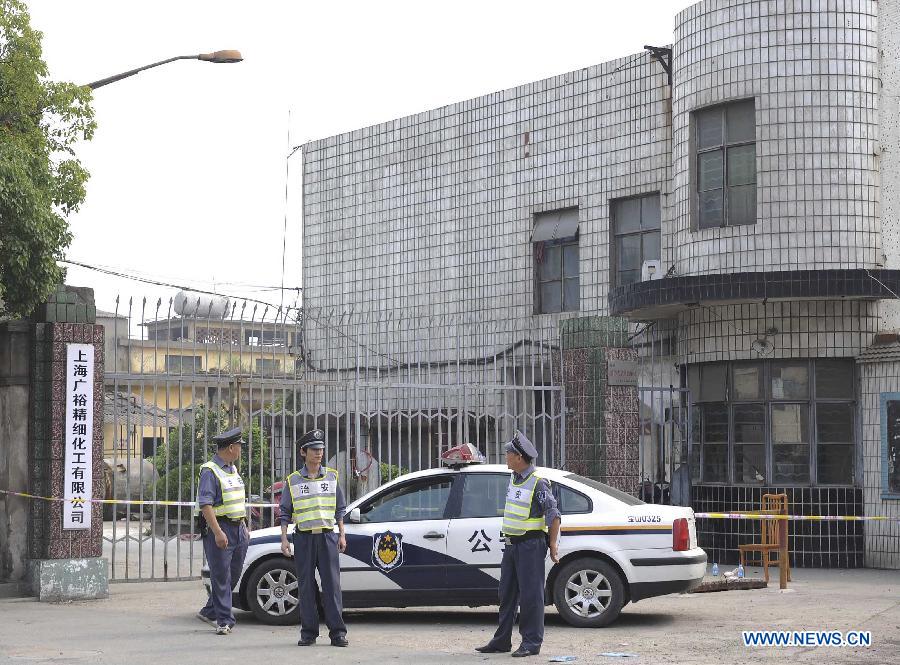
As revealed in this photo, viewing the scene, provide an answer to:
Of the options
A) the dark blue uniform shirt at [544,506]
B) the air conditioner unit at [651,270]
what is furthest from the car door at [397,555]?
the air conditioner unit at [651,270]

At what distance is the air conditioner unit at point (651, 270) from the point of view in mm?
19969

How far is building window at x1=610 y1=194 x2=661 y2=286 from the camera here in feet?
69.2

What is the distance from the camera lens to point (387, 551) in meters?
12.3

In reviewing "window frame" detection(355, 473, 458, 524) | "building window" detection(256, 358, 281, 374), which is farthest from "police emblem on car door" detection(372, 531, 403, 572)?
"building window" detection(256, 358, 281, 374)

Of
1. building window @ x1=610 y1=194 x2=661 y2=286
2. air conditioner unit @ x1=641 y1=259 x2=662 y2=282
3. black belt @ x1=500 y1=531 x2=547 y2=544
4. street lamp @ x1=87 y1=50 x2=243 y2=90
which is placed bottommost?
black belt @ x1=500 y1=531 x2=547 y2=544

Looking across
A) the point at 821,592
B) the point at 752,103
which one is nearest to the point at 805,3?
the point at 752,103

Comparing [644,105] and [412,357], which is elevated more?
[644,105]

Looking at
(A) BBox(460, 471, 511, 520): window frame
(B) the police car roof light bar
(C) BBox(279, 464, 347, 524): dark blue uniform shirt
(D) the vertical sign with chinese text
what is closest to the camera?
(C) BBox(279, 464, 347, 524): dark blue uniform shirt

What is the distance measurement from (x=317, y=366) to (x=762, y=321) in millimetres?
9786

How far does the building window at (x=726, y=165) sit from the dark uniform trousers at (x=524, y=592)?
29.5ft

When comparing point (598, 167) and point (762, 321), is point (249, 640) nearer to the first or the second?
point (762, 321)

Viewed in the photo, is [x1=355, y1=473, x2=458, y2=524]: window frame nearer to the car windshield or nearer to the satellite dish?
the car windshield

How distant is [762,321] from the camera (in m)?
18.4

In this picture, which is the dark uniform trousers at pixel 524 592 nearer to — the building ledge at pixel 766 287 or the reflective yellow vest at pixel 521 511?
the reflective yellow vest at pixel 521 511
